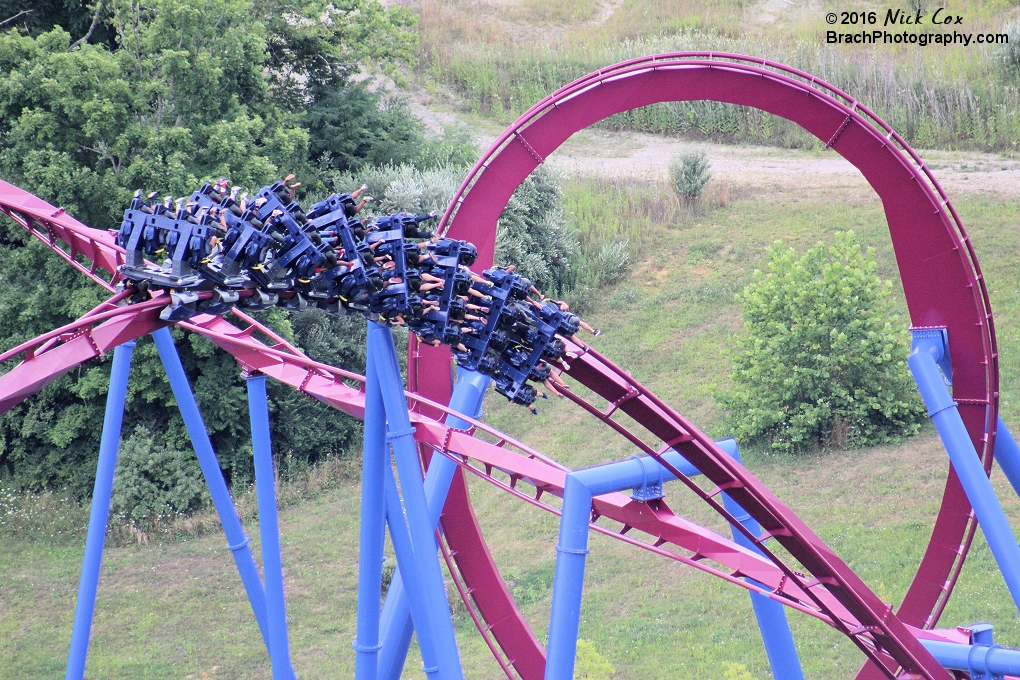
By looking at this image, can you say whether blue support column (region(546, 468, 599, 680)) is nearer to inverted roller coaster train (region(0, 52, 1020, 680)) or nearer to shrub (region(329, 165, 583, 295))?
inverted roller coaster train (region(0, 52, 1020, 680))

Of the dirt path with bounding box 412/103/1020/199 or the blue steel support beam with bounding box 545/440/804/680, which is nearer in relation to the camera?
the blue steel support beam with bounding box 545/440/804/680

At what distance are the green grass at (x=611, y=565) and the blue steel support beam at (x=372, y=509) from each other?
16.0 feet

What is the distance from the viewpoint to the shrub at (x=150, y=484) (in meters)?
14.3

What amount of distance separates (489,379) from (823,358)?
711 cm

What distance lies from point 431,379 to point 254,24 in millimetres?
9030

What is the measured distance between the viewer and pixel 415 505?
551 centimetres

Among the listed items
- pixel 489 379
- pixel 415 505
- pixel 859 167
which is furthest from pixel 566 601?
pixel 859 167

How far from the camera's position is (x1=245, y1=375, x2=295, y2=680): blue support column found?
8.09 m

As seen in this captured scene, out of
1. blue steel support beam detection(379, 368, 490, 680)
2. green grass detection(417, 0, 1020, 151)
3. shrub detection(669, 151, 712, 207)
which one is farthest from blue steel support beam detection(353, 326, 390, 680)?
green grass detection(417, 0, 1020, 151)

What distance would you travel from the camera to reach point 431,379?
845cm

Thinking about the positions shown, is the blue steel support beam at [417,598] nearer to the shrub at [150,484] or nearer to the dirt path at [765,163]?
the shrub at [150,484]

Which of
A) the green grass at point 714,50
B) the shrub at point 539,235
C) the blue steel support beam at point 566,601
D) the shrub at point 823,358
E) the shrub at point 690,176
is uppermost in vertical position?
the green grass at point 714,50

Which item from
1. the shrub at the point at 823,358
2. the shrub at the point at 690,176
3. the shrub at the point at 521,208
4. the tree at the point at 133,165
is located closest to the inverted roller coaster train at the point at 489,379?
the shrub at the point at 823,358

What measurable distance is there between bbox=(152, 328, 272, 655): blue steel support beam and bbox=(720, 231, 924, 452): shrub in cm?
725
